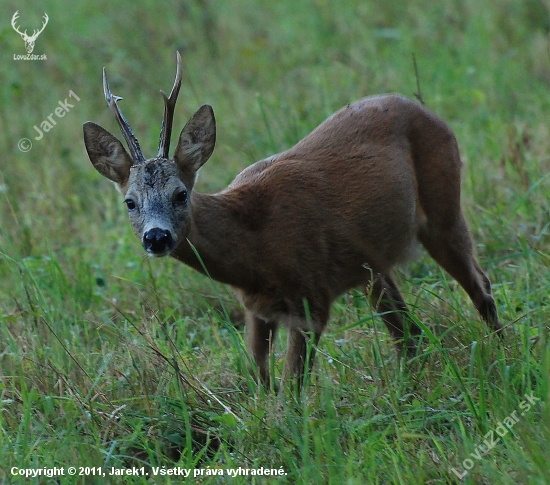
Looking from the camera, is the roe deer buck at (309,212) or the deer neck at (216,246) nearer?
the roe deer buck at (309,212)

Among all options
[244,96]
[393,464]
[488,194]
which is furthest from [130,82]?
[393,464]

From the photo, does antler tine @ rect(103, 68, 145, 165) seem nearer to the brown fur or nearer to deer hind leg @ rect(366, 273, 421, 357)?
the brown fur

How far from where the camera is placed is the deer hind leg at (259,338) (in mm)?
4867

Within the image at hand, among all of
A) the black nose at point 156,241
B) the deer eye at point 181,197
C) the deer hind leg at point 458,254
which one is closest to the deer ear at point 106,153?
the deer eye at point 181,197

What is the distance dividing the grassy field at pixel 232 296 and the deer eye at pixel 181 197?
0.44m

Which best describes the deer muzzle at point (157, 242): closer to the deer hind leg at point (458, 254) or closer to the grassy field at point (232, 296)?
the grassy field at point (232, 296)

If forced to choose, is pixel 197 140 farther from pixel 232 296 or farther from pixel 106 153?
pixel 232 296

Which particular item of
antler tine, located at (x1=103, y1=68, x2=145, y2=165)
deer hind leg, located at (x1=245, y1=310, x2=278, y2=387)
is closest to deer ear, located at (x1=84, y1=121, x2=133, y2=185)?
antler tine, located at (x1=103, y1=68, x2=145, y2=165)

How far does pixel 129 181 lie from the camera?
4.59 m

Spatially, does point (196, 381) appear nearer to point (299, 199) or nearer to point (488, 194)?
point (299, 199)

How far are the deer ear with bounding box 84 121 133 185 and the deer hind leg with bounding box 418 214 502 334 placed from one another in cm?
158

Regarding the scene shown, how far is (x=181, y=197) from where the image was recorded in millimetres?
4492

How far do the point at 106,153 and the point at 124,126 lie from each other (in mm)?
443

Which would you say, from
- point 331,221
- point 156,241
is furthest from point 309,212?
point 156,241
